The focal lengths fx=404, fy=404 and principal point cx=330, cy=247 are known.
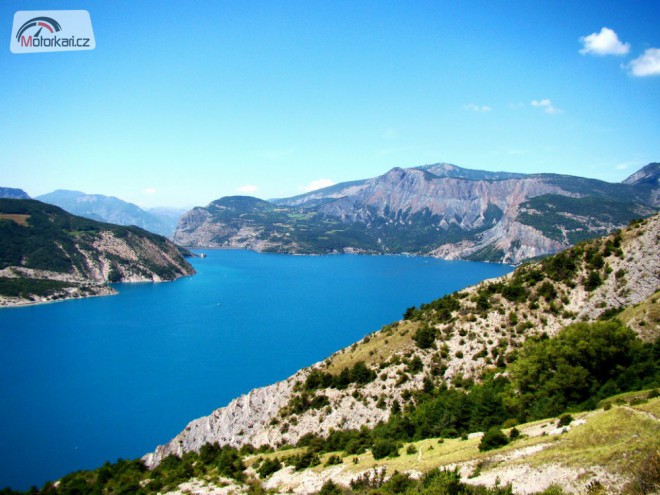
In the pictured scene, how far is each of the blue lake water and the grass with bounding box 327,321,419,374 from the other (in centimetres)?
3652

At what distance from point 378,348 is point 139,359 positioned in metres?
76.4

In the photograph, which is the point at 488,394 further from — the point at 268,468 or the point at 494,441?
the point at 268,468

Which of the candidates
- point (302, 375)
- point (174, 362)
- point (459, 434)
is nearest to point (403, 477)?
point (459, 434)

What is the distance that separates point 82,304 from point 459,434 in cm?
17618

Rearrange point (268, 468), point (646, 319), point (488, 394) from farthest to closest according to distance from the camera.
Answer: point (268, 468), point (646, 319), point (488, 394)

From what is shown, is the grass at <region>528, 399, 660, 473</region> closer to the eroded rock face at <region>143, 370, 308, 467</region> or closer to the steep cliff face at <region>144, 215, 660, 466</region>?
the steep cliff face at <region>144, 215, 660, 466</region>

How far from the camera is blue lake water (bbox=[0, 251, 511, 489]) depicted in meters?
65.0

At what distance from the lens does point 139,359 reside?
101 meters

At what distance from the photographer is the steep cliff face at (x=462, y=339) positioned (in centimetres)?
4088

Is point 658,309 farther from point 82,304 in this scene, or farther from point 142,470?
point 82,304

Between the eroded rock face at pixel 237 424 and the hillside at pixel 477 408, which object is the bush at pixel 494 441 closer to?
the hillside at pixel 477 408

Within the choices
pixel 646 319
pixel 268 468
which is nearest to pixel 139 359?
pixel 268 468

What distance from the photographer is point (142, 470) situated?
4394 cm

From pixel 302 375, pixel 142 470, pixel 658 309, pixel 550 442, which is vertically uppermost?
pixel 658 309
